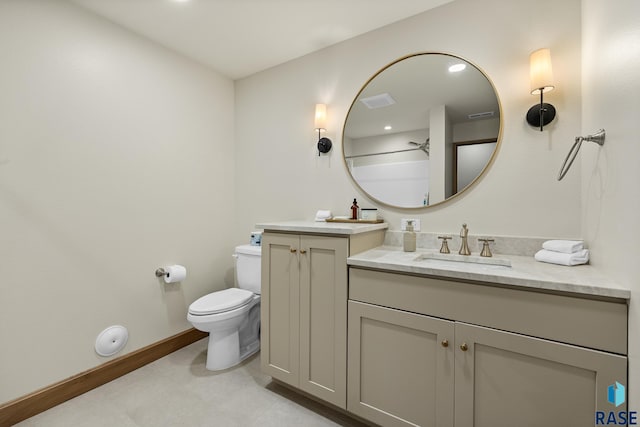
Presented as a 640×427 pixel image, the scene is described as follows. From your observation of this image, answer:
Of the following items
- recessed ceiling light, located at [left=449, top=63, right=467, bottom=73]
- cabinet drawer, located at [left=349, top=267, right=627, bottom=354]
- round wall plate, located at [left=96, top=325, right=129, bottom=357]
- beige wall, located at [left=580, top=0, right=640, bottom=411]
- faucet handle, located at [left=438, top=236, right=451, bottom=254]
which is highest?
recessed ceiling light, located at [left=449, top=63, right=467, bottom=73]

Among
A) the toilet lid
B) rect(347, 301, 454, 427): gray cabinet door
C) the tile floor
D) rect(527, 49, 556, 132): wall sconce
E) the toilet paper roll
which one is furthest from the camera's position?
the toilet paper roll

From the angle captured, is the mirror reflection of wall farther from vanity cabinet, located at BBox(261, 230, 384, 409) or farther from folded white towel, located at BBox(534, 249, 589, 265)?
folded white towel, located at BBox(534, 249, 589, 265)

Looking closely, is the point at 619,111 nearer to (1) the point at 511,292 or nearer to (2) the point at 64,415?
(1) the point at 511,292

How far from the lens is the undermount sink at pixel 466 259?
1.41m

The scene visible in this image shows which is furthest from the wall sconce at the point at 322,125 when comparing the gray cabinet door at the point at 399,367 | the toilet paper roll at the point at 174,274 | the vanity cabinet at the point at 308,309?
the toilet paper roll at the point at 174,274

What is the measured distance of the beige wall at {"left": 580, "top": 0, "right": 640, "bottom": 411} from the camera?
841mm

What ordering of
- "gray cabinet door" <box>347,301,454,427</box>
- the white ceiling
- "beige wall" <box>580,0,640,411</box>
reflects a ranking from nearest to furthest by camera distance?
1. "beige wall" <box>580,0,640,411</box>
2. "gray cabinet door" <box>347,301,454,427</box>
3. the white ceiling

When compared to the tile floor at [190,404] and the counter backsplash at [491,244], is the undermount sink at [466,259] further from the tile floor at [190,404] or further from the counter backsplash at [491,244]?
the tile floor at [190,404]

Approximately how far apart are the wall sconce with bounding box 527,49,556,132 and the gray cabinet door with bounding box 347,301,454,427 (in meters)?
1.20

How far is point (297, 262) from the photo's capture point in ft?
5.31

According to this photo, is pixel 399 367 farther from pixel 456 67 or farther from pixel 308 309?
pixel 456 67

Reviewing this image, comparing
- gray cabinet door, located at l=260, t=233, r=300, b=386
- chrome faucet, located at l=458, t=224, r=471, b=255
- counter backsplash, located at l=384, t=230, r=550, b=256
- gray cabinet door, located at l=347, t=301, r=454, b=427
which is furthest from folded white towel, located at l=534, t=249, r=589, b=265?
gray cabinet door, located at l=260, t=233, r=300, b=386

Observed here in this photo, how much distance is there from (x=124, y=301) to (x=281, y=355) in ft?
4.11

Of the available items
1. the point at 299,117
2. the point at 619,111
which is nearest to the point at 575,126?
the point at 619,111
